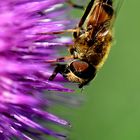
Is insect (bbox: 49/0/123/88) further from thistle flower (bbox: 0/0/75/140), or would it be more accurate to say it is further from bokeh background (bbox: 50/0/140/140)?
bokeh background (bbox: 50/0/140/140)

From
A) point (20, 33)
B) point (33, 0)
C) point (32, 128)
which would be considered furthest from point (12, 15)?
point (32, 128)

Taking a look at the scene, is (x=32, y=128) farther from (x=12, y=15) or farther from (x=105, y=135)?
(x=105, y=135)

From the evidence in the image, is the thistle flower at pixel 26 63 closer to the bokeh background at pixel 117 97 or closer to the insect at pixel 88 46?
the insect at pixel 88 46

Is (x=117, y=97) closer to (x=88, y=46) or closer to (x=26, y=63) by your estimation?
(x=88, y=46)

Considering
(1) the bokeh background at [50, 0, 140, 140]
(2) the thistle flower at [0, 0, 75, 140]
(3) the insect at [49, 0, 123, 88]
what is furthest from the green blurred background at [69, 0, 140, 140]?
(3) the insect at [49, 0, 123, 88]

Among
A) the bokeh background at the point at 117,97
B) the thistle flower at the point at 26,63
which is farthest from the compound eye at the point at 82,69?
the bokeh background at the point at 117,97

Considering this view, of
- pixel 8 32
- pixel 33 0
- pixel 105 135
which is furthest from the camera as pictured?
pixel 105 135
